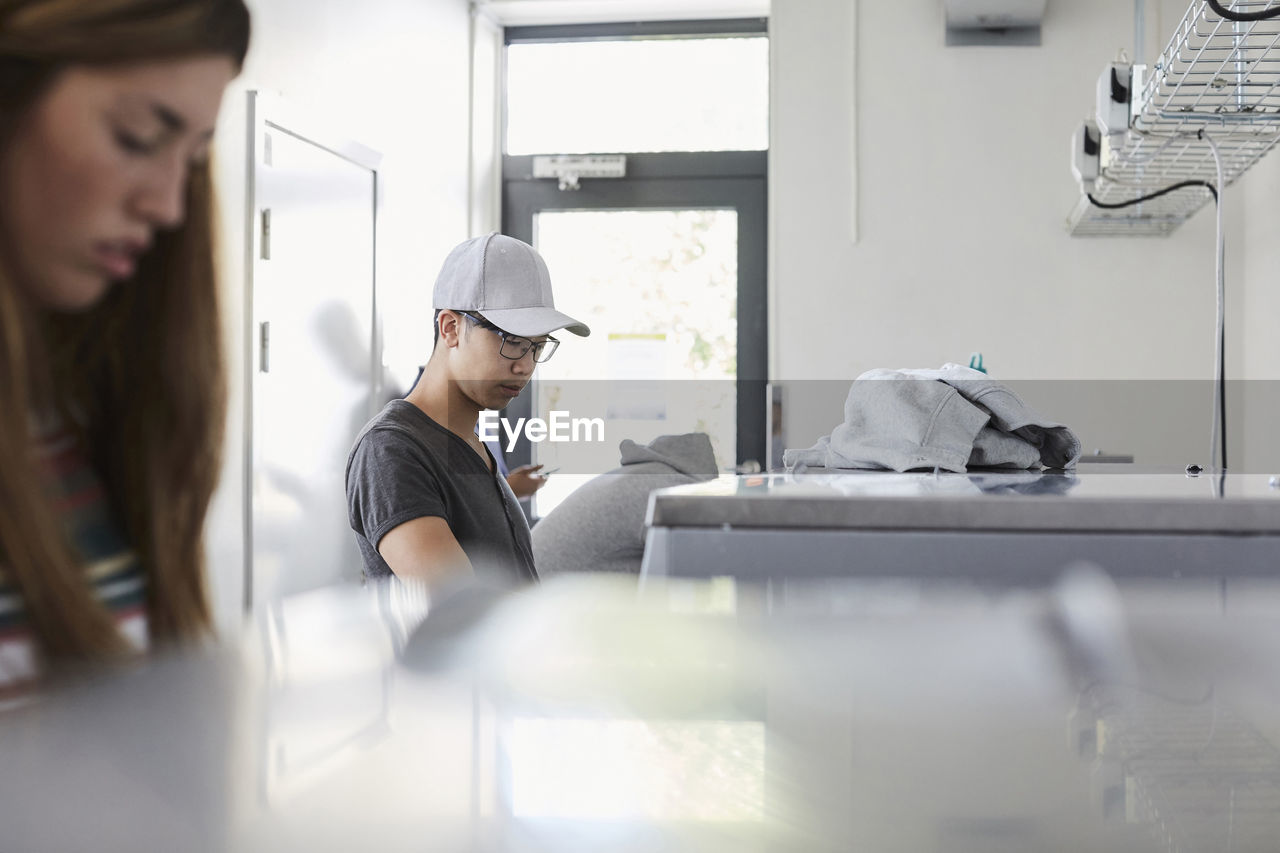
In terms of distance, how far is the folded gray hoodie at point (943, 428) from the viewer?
0.94m

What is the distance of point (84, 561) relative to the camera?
0.89 ft

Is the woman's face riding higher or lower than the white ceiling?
lower

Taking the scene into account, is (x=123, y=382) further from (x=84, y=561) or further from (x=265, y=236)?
(x=265, y=236)

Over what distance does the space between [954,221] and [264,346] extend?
1.76 metres

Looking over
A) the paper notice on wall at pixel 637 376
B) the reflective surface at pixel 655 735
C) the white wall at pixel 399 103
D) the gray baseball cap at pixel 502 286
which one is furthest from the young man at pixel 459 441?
the paper notice on wall at pixel 637 376

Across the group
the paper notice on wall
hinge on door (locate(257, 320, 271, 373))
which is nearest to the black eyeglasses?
hinge on door (locate(257, 320, 271, 373))

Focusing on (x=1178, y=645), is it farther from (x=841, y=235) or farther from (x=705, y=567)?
(x=841, y=235)

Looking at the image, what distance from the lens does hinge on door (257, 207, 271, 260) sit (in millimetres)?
1754

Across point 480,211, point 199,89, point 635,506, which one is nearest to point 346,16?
point 480,211

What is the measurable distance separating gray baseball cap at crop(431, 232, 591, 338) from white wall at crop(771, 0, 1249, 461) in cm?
170

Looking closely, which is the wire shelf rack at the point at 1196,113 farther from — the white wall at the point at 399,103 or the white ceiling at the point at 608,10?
the white wall at the point at 399,103

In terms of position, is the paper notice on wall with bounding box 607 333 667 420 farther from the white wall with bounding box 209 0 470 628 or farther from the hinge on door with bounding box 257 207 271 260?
the hinge on door with bounding box 257 207 271 260

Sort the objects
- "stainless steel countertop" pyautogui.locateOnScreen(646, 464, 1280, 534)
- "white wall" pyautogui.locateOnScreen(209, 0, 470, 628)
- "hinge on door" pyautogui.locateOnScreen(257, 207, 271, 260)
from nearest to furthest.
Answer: "stainless steel countertop" pyautogui.locateOnScreen(646, 464, 1280, 534)
"hinge on door" pyautogui.locateOnScreen(257, 207, 271, 260)
"white wall" pyautogui.locateOnScreen(209, 0, 470, 628)

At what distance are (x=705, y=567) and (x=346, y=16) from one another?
1.92m
